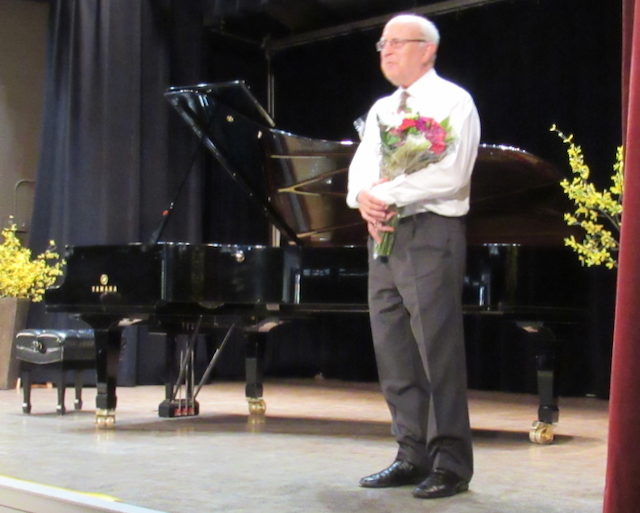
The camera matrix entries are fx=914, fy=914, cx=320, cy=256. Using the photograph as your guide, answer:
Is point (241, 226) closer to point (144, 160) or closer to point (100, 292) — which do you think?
point (144, 160)

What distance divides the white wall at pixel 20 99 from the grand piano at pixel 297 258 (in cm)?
357

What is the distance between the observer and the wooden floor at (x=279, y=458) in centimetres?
278

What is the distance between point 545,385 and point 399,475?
157 centimetres

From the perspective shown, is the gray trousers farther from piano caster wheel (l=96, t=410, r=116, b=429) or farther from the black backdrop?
the black backdrop

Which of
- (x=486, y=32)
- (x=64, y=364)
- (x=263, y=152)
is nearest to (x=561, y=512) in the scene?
(x=263, y=152)

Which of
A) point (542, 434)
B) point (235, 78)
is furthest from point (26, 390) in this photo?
point (235, 78)

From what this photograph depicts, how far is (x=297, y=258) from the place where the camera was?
14.4 feet

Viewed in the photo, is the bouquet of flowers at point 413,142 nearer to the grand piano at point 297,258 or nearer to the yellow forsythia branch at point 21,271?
the grand piano at point 297,258

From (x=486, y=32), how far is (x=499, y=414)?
3320 millimetres

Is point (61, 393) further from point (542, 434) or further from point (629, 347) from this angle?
point (629, 347)

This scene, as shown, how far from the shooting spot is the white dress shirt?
8.96ft

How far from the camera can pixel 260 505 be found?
8.86 feet

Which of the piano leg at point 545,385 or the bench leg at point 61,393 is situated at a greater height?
the piano leg at point 545,385

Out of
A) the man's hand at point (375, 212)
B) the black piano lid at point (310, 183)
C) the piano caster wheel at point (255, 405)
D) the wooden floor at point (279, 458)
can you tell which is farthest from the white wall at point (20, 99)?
the man's hand at point (375, 212)
